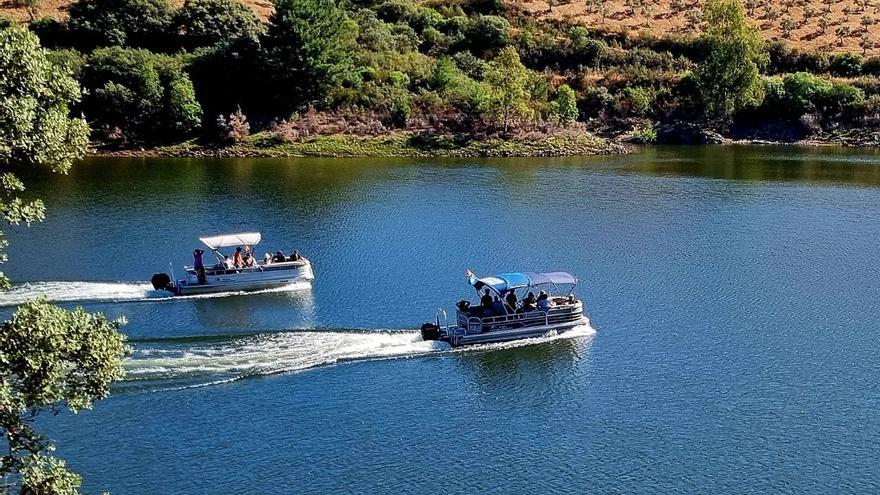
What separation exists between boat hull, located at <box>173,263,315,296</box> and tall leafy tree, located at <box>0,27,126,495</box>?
1349 inches

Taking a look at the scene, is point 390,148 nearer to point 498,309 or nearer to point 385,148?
point 385,148

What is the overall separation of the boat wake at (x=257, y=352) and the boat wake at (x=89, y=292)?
8613 millimetres

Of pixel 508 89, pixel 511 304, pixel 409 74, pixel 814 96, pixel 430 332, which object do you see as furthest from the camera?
pixel 814 96

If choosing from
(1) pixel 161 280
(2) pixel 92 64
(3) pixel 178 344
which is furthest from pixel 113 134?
(3) pixel 178 344

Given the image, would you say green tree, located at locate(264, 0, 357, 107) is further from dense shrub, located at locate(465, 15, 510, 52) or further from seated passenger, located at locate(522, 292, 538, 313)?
seated passenger, located at locate(522, 292, 538, 313)

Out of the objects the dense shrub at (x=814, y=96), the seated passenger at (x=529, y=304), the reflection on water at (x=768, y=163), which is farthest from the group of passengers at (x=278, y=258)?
the dense shrub at (x=814, y=96)

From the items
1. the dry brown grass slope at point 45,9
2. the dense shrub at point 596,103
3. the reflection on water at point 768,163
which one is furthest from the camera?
the dense shrub at point 596,103

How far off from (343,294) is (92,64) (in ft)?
269

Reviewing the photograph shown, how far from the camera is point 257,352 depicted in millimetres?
46781

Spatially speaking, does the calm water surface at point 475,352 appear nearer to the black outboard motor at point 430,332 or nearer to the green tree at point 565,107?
the black outboard motor at point 430,332

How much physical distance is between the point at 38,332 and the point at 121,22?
123 meters

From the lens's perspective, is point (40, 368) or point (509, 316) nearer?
point (40, 368)

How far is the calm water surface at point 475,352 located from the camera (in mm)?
36188

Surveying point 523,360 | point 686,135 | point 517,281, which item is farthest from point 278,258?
point 686,135
